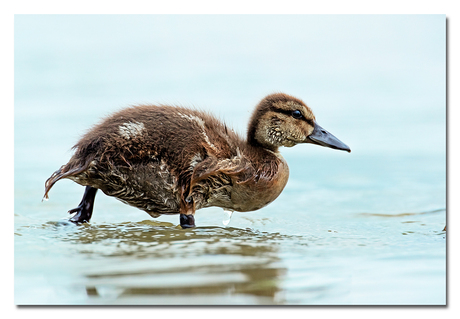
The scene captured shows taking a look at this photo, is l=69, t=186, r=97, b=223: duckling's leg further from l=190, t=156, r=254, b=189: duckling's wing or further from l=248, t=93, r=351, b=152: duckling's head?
l=248, t=93, r=351, b=152: duckling's head

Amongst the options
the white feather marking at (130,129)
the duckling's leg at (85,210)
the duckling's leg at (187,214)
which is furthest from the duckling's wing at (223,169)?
the duckling's leg at (85,210)

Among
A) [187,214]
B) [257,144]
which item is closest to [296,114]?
[257,144]

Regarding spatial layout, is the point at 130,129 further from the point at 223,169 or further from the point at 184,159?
the point at 223,169

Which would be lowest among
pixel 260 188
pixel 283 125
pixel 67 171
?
pixel 260 188

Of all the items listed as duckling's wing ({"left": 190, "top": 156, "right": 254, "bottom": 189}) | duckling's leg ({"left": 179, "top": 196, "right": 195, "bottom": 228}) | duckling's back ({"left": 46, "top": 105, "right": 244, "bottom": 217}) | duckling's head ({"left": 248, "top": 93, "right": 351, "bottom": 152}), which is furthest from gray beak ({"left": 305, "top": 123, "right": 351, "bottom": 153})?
duckling's leg ({"left": 179, "top": 196, "right": 195, "bottom": 228})

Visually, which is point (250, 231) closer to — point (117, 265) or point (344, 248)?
point (344, 248)

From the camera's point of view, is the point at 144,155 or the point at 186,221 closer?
the point at 144,155

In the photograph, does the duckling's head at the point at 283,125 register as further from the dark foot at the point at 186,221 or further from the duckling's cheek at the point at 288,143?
the dark foot at the point at 186,221
